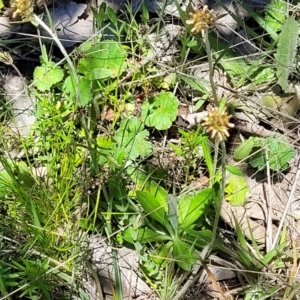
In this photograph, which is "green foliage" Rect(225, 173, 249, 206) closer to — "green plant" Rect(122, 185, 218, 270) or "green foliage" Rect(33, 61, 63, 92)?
"green plant" Rect(122, 185, 218, 270)

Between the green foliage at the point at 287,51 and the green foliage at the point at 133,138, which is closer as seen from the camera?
the green foliage at the point at 133,138

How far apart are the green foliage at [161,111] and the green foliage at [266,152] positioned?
242 millimetres

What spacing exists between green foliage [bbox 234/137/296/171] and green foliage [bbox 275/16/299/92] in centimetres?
22

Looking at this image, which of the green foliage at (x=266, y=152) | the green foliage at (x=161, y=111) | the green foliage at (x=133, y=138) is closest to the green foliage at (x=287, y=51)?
the green foliage at (x=266, y=152)

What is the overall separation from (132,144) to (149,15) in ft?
1.99

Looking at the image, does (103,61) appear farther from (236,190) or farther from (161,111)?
(236,190)

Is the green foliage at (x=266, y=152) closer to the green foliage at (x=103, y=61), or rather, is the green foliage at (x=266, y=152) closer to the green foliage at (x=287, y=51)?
the green foliage at (x=287, y=51)

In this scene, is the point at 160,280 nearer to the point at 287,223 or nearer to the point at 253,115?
the point at 287,223

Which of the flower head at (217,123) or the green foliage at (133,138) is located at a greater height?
the flower head at (217,123)

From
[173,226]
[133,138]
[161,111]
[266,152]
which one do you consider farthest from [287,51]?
[173,226]

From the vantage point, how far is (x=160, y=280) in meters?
1.60

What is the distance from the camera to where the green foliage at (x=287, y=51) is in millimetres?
1866

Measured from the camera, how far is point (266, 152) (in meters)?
1.76

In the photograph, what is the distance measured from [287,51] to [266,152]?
14.5 inches
